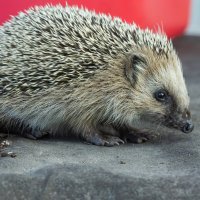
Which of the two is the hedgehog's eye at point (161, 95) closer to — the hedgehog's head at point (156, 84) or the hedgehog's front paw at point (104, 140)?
the hedgehog's head at point (156, 84)

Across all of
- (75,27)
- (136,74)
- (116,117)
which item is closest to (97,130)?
(116,117)

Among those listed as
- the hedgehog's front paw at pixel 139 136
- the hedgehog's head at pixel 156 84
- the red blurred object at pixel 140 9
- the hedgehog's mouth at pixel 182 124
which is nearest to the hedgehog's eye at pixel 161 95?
the hedgehog's head at pixel 156 84

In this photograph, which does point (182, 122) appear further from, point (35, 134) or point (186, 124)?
point (35, 134)

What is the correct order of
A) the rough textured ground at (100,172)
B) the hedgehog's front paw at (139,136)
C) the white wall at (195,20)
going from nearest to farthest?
the rough textured ground at (100,172)
the hedgehog's front paw at (139,136)
the white wall at (195,20)

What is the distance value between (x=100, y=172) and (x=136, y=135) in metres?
0.68

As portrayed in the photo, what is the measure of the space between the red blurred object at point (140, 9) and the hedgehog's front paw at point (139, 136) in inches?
37.4

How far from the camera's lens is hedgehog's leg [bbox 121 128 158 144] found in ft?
10.4

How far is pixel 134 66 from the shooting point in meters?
3.10

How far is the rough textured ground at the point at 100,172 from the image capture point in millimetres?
2492

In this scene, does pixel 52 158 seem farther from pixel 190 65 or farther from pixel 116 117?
pixel 190 65

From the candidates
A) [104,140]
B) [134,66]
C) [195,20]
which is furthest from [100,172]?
[195,20]

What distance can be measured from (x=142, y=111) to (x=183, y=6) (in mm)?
2694

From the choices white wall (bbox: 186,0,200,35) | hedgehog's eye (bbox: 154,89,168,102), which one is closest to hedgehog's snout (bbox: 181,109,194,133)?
hedgehog's eye (bbox: 154,89,168,102)

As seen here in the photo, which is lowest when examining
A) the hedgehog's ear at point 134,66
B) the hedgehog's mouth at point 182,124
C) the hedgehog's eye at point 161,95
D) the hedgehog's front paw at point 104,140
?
the hedgehog's front paw at point 104,140
